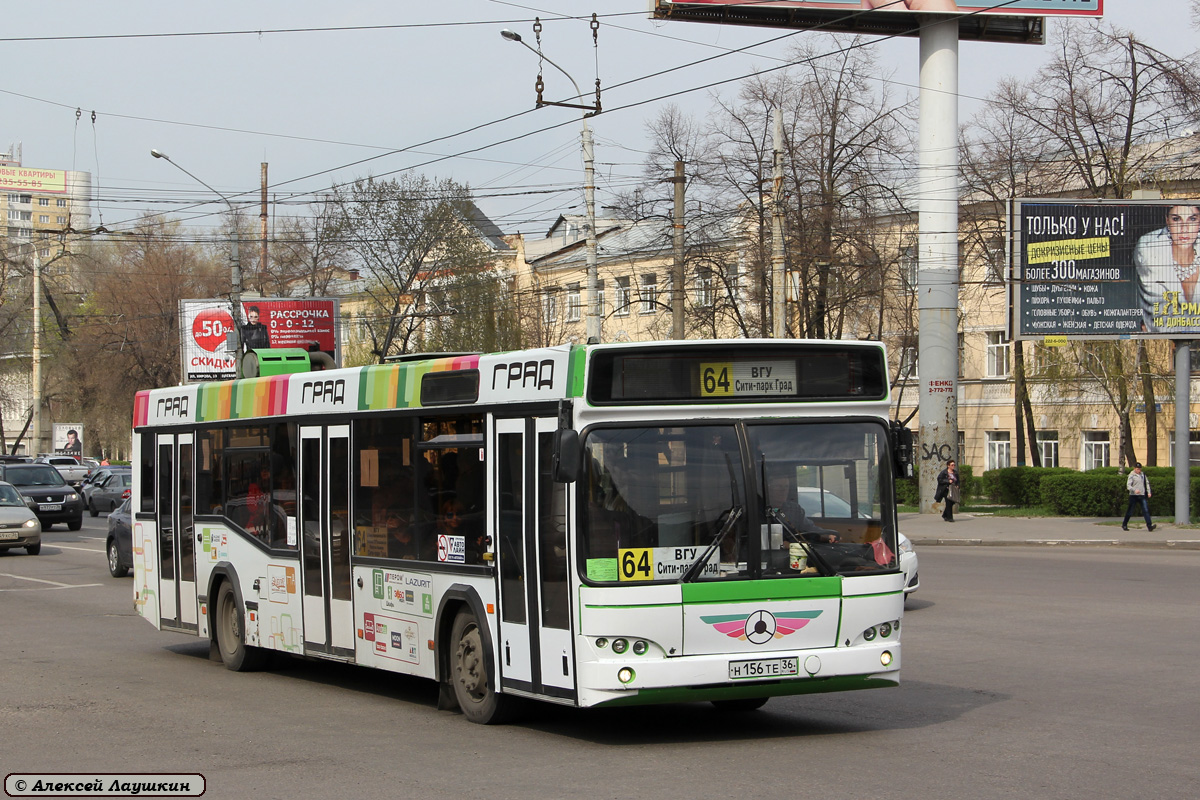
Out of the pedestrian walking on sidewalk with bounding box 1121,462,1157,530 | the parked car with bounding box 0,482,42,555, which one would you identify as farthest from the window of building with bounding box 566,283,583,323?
the parked car with bounding box 0,482,42,555

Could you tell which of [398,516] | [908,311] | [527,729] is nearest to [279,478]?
[398,516]

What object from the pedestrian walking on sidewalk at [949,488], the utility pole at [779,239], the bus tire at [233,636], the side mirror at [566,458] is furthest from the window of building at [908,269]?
the side mirror at [566,458]

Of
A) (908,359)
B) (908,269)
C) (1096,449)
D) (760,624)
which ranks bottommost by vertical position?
(1096,449)

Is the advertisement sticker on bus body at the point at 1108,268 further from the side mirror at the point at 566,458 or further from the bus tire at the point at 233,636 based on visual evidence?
the side mirror at the point at 566,458

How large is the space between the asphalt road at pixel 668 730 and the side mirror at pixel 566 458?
5.35 ft

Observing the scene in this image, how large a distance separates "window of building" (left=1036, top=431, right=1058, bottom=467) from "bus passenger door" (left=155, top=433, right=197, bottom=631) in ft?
143

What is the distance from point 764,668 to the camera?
8164mm

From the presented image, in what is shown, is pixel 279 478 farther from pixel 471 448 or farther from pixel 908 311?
pixel 908 311

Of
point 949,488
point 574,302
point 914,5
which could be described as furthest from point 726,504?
point 574,302

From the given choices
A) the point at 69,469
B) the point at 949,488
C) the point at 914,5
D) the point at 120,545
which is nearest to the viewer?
the point at 120,545

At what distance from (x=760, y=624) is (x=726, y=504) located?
746 millimetres

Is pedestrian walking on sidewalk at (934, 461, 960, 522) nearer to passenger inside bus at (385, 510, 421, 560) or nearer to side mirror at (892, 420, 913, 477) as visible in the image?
passenger inside bus at (385, 510, 421, 560)

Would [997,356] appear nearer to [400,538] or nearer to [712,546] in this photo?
[400,538]

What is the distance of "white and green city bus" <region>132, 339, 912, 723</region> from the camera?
8.06m
